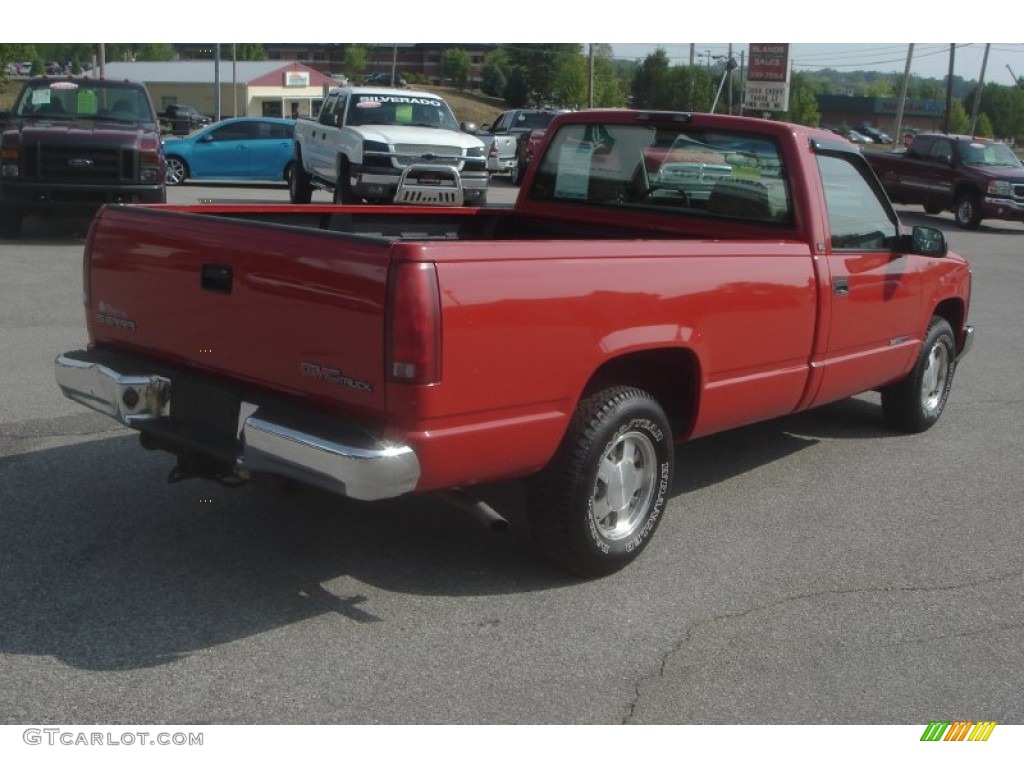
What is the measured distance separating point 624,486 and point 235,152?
21269 millimetres

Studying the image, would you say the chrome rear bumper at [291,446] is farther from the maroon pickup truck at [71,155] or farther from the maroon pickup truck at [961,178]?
the maroon pickup truck at [961,178]

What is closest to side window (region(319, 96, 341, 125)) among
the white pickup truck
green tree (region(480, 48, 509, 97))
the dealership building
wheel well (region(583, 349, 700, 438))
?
the white pickup truck

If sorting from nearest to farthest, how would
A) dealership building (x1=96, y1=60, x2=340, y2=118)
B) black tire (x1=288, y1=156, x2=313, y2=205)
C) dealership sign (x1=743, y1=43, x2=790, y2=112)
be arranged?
black tire (x1=288, y1=156, x2=313, y2=205)
dealership sign (x1=743, y1=43, x2=790, y2=112)
dealership building (x1=96, y1=60, x2=340, y2=118)

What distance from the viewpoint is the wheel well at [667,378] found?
495cm

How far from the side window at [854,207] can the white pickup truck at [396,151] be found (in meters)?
10.6

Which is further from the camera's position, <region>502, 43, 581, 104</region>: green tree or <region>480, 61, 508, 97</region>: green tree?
<region>480, 61, 508, 97</region>: green tree

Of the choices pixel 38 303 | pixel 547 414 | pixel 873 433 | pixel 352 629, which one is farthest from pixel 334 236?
pixel 38 303

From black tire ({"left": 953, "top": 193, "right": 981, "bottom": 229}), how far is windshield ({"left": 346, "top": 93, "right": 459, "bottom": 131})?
11922mm

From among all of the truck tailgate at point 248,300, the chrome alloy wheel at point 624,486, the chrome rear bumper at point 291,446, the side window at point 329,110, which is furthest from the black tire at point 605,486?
the side window at point 329,110

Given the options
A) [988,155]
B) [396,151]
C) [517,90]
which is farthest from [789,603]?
[517,90]

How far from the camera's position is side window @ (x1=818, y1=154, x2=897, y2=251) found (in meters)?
6.09

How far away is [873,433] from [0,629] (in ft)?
17.2

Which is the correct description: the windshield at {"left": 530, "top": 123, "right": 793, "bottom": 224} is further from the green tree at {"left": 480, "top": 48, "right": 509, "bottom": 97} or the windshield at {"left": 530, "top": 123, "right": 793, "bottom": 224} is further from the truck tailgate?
the green tree at {"left": 480, "top": 48, "right": 509, "bottom": 97}

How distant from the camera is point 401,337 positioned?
3.88m
